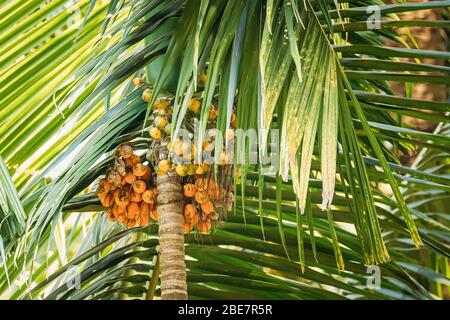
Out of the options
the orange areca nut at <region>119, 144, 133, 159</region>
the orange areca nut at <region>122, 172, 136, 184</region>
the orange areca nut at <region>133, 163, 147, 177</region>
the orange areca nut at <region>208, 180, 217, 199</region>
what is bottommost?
the orange areca nut at <region>208, 180, 217, 199</region>

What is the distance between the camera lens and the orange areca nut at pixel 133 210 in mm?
1356

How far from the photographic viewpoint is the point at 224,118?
1.26 metres

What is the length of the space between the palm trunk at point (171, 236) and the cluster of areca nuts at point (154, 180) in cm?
2

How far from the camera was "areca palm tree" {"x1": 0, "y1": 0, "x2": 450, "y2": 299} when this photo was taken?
121 centimetres

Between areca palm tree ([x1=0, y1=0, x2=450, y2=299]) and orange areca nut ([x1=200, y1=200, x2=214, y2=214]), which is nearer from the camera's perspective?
areca palm tree ([x1=0, y1=0, x2=450, y2=299])

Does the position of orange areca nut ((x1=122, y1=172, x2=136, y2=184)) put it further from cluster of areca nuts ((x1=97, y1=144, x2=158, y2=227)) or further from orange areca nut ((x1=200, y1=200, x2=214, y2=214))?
orange areca nut ((x1=200, y1=200, x2=214, y2=214))

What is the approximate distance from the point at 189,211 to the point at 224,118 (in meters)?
0.19

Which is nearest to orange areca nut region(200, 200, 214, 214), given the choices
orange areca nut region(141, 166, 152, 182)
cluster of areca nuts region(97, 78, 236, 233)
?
cluster of areca nuts region(97, 78, 236, 233)

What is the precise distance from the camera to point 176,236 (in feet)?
4.41

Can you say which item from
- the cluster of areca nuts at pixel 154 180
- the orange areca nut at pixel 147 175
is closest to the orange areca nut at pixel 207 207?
the cluster of areca nuts at pixel 154 180

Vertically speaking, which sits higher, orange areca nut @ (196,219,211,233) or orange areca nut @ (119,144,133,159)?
orange areca nut @ (119,144,133,159)

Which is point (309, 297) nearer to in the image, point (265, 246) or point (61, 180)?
point (265, 246)

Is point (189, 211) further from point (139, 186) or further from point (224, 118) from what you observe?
point (224, 118)
